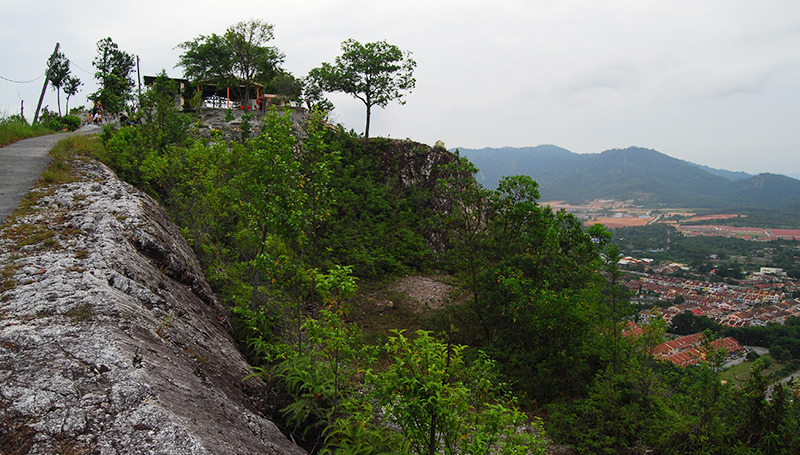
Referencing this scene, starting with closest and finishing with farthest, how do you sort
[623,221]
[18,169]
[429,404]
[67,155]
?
[429,404], [18,169], [67,155], [623,221]

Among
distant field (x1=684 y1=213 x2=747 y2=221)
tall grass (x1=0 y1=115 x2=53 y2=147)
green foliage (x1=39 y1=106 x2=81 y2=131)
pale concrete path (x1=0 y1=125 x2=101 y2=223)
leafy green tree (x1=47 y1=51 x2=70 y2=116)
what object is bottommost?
distant field (x1=684 y1=213 x2=747 y2=221)

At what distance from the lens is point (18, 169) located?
8844 millimetres

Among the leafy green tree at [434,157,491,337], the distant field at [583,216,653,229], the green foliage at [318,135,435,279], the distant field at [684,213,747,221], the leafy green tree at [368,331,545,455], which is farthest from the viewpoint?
the distant field at [684,213,747,221]

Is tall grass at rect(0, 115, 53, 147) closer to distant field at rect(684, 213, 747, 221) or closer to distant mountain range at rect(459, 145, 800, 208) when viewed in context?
distant mountain range at rect(459, 145, 800, 208)

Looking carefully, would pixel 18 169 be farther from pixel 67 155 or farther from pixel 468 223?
pixel 468 223

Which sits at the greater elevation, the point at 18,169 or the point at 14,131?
the point at 14,131

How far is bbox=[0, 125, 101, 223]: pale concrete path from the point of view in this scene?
22.7 feet

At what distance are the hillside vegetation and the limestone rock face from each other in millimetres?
1128

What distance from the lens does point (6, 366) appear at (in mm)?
3109

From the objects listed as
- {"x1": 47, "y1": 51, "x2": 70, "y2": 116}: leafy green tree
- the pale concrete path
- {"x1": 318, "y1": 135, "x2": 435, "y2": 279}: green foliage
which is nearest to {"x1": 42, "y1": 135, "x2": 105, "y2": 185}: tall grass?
the pale concrete path

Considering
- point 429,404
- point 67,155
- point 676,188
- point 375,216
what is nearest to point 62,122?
point 67,155

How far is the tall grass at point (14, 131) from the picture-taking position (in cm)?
1260

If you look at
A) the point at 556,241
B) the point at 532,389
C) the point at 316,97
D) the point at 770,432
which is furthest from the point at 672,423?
the point at 316,97

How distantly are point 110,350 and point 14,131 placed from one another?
15.4 meters
